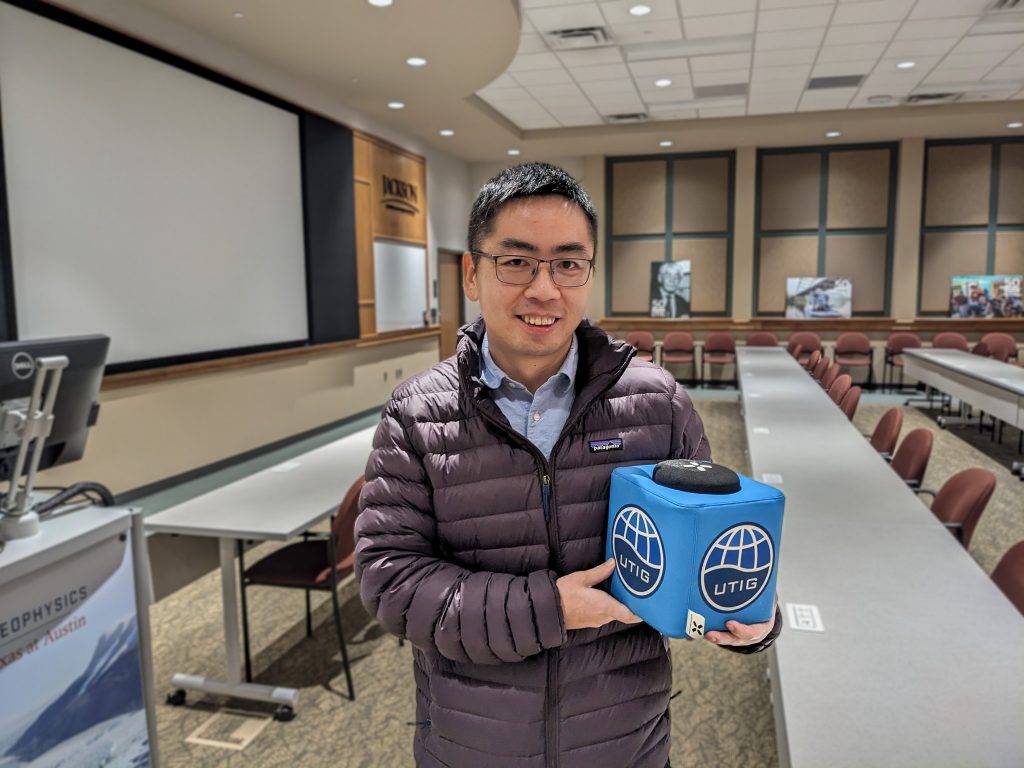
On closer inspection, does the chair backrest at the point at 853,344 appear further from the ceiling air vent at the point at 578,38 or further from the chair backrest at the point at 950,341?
the ceiling air vent at the point at 578,38

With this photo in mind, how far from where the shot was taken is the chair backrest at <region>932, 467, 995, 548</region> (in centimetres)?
262

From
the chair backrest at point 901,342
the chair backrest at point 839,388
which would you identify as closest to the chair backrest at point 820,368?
the chair backrest at point 839,388

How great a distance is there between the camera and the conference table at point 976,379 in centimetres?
577

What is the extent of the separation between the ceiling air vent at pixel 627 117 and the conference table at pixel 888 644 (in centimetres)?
744

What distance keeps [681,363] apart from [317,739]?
9.21 metres

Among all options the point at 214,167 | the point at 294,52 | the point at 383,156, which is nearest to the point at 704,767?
the point at 214,167

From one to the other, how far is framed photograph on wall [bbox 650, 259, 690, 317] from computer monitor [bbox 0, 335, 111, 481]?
10188 mm

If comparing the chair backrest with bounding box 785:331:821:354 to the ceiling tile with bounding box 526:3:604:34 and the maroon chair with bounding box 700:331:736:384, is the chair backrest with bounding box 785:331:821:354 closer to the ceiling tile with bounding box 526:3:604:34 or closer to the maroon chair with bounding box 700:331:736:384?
the maroon chair with bounding box 700:331:736:384

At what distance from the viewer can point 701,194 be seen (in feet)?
36.8

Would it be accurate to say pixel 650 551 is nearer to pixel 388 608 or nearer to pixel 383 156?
pixel 388 608

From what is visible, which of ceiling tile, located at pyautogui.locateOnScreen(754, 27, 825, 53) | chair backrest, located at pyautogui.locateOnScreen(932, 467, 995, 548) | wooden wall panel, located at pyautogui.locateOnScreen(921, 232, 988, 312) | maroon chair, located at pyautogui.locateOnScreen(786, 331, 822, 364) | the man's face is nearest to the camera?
the man's face

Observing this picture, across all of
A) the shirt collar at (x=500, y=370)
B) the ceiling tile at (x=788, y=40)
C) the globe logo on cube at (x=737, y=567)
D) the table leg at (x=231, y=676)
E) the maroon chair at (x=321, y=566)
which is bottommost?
the table leg at (x=231, y=676)

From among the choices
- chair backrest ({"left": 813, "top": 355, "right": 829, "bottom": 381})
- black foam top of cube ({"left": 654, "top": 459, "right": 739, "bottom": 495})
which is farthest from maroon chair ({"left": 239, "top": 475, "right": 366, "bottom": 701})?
chair backrest ({"left": 813, "top": 355, "right": 829, "bottom": 381})

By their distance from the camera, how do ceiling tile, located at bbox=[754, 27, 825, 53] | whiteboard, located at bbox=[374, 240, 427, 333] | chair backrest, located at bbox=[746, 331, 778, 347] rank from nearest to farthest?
1. ceiling tile, located at bbox=[754, 27, 825, 53]
2. whiteboard, located at bbox=[374, 240, 427, 333]
3. chair backrest, located at bbox=[746, 331, 778, 347]
